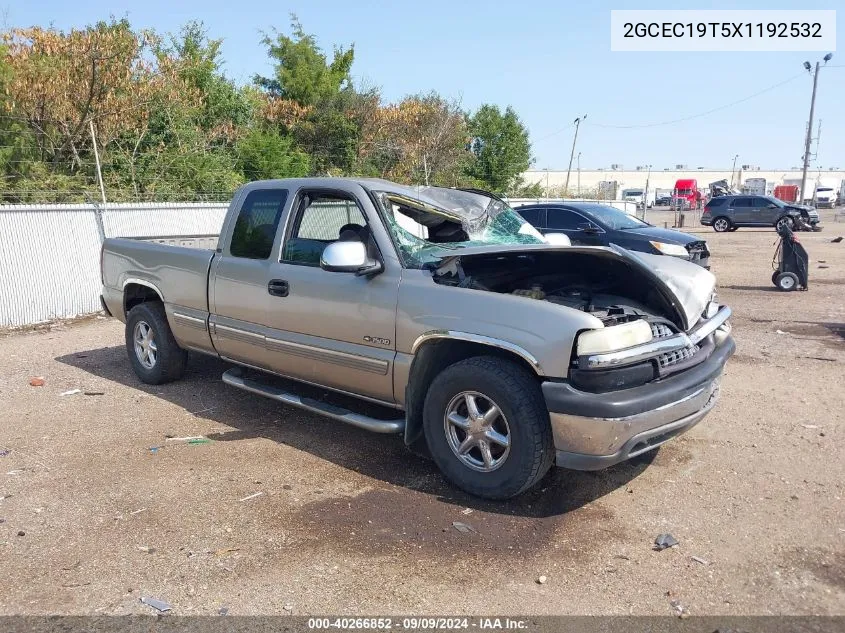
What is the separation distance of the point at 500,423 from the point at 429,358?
633 millimetres

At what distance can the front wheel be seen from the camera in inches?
1207

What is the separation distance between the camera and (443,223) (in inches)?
205

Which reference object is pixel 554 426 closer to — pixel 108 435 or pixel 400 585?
pixel 400 585

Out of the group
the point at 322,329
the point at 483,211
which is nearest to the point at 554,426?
the point at 322,329

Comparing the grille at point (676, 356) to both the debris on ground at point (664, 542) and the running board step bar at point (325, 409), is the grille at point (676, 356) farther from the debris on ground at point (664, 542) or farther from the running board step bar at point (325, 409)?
the running board step bar at point (325, 409)

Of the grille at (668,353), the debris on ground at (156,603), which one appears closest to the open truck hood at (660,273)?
the grille at (668,353)

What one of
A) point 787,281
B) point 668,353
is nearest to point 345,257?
point 668,353

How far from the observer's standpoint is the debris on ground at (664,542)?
3662 mm

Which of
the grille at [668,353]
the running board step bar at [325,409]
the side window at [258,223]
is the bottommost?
the running board step bar at [325,409]

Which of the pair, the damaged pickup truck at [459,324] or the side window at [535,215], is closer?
the damaged pickup truck at [459,324]

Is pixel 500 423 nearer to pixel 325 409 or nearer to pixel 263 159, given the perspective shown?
pixel 325 409

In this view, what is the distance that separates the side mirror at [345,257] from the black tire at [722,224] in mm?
29509

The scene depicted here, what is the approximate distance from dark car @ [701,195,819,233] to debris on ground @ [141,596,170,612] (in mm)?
30845

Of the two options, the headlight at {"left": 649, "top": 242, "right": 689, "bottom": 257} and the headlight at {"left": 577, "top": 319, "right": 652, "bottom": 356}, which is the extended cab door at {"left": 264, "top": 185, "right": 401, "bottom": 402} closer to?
the headlight at {"left": 577, "top": 319, "right": 652, "bottom": 356}
